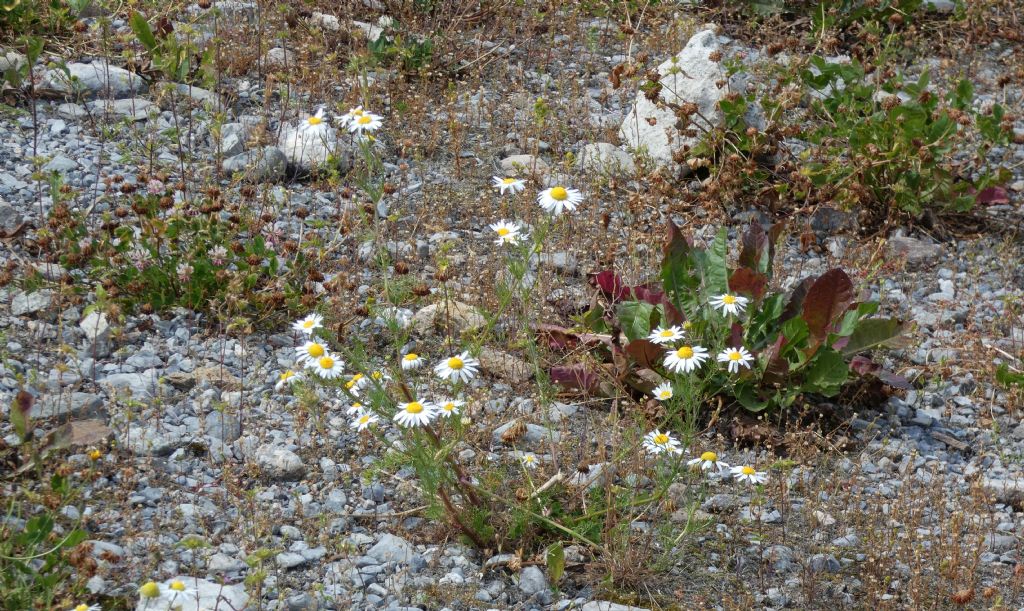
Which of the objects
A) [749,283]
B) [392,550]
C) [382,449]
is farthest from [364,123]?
[749,283]

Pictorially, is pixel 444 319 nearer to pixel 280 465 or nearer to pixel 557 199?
pixel 280 465

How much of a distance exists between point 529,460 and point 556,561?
14.9 inches

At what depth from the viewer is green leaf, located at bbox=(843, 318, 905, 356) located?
13.6ft

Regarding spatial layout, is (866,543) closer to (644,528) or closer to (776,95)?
(644,528)

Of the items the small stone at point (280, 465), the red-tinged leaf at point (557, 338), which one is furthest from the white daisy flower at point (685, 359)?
the small stone at point (280, 465)

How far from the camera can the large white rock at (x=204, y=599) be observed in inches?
111

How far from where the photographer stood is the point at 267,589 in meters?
3.02

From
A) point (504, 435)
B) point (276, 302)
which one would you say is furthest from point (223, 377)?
point (504, 435)

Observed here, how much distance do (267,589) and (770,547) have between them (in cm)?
163

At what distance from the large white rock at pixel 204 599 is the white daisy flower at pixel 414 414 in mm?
662

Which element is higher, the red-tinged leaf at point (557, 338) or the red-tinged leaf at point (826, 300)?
the red-tinged leaf at point (826, 300)

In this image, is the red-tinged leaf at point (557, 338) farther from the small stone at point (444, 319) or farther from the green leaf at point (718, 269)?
the green leaf at point (718, 269)

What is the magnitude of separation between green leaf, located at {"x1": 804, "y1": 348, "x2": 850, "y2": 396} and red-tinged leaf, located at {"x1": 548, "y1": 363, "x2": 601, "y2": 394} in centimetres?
82

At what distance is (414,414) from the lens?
9.58 feet
